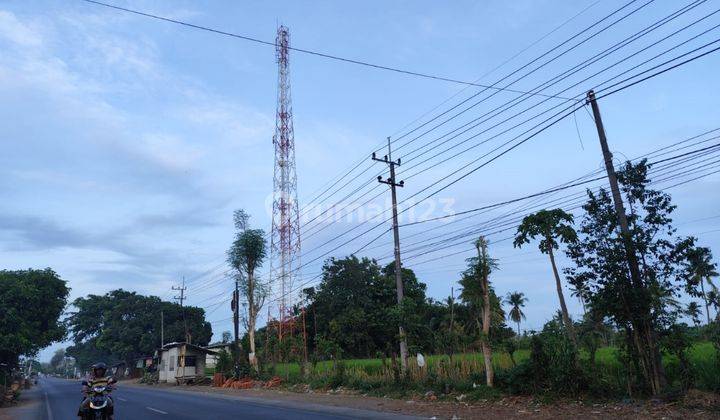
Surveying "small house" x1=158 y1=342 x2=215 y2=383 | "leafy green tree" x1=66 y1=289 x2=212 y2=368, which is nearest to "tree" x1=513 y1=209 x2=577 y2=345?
"small house" x1=158 y1=342 x2=215 y2=383

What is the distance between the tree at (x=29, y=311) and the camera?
29.9 meters

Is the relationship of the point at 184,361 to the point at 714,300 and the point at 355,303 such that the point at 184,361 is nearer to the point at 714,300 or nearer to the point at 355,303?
the point at 355,303

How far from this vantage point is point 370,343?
207 ft

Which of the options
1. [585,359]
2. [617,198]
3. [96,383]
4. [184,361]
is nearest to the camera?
[96,383]

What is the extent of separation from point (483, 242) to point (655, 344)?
23.6 ft

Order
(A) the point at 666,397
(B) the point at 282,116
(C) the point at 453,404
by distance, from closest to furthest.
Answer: (A) the point at 666,397 → (C) the point at 453,404 → (B) the point at 282,116

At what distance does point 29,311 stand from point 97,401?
25.5m

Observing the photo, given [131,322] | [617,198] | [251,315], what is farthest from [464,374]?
[131,322]

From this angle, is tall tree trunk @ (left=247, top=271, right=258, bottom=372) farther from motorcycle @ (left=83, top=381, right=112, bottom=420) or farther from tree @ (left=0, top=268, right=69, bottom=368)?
motorcycle @ (left=83, top=381, right=112, bottom=420)

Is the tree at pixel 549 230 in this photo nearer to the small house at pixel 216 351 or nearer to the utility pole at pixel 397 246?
the utility pole at pixel 397 246

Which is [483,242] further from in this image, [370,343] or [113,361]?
[113,361]

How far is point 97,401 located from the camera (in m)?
13.0

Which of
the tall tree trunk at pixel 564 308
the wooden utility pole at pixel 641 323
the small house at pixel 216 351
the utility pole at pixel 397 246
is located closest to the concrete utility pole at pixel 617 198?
the wooden utility pole at pixel 641 323

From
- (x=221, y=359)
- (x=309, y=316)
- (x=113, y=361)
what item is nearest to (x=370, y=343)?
(x=309, y=316)
